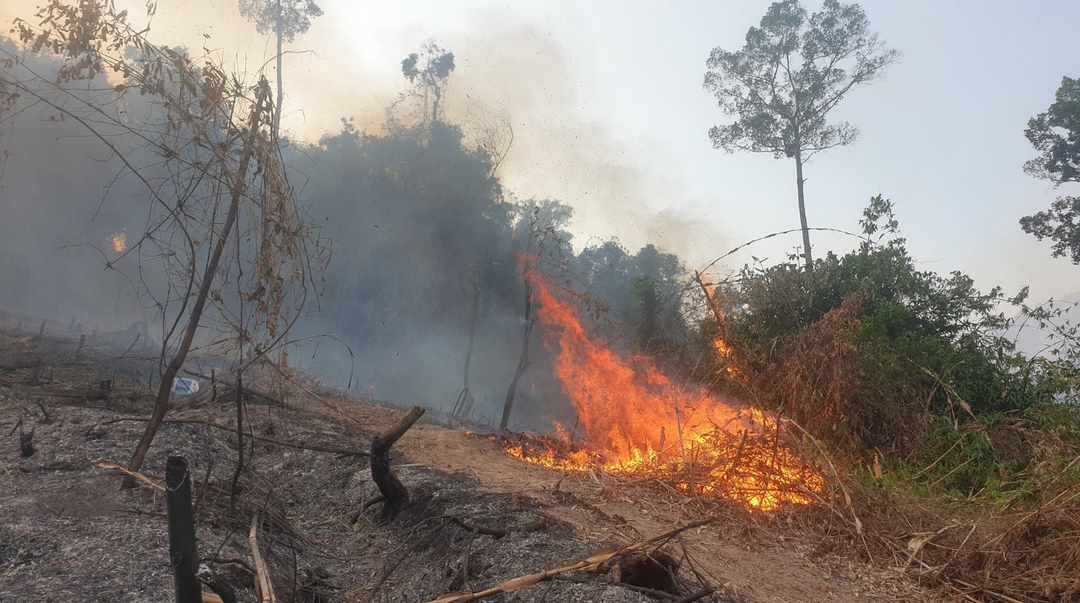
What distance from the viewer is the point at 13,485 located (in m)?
6.29

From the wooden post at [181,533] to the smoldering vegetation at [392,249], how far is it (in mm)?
26413

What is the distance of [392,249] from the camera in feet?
105

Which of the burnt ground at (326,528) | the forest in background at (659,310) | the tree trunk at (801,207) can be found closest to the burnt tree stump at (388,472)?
the burnt ground at (326,528)

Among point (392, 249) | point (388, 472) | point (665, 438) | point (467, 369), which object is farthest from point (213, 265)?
point (392, 249)

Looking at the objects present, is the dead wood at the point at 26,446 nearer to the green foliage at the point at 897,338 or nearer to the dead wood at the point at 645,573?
the dead wood at the point at 645,573

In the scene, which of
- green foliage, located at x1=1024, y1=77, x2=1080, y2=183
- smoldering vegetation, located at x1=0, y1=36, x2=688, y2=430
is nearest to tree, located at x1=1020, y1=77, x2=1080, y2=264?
green foliage, located at x1=1024, y1=77, x2=1080, y2=183

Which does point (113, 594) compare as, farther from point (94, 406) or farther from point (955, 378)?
point (955, 378)

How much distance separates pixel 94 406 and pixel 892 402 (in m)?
13.5

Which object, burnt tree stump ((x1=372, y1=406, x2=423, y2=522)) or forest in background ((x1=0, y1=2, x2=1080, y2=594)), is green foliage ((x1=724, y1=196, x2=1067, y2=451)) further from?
burnt tree stump ((x1=372, y1=406, x2=423, y2=522))

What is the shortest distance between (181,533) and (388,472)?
493 centimetres

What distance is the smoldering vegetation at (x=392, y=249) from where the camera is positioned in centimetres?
3123

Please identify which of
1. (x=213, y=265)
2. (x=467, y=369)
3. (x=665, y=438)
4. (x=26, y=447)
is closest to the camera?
(x=213, y=265)

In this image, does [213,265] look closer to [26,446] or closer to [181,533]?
[181,533]

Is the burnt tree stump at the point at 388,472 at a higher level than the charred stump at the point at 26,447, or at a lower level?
higher
